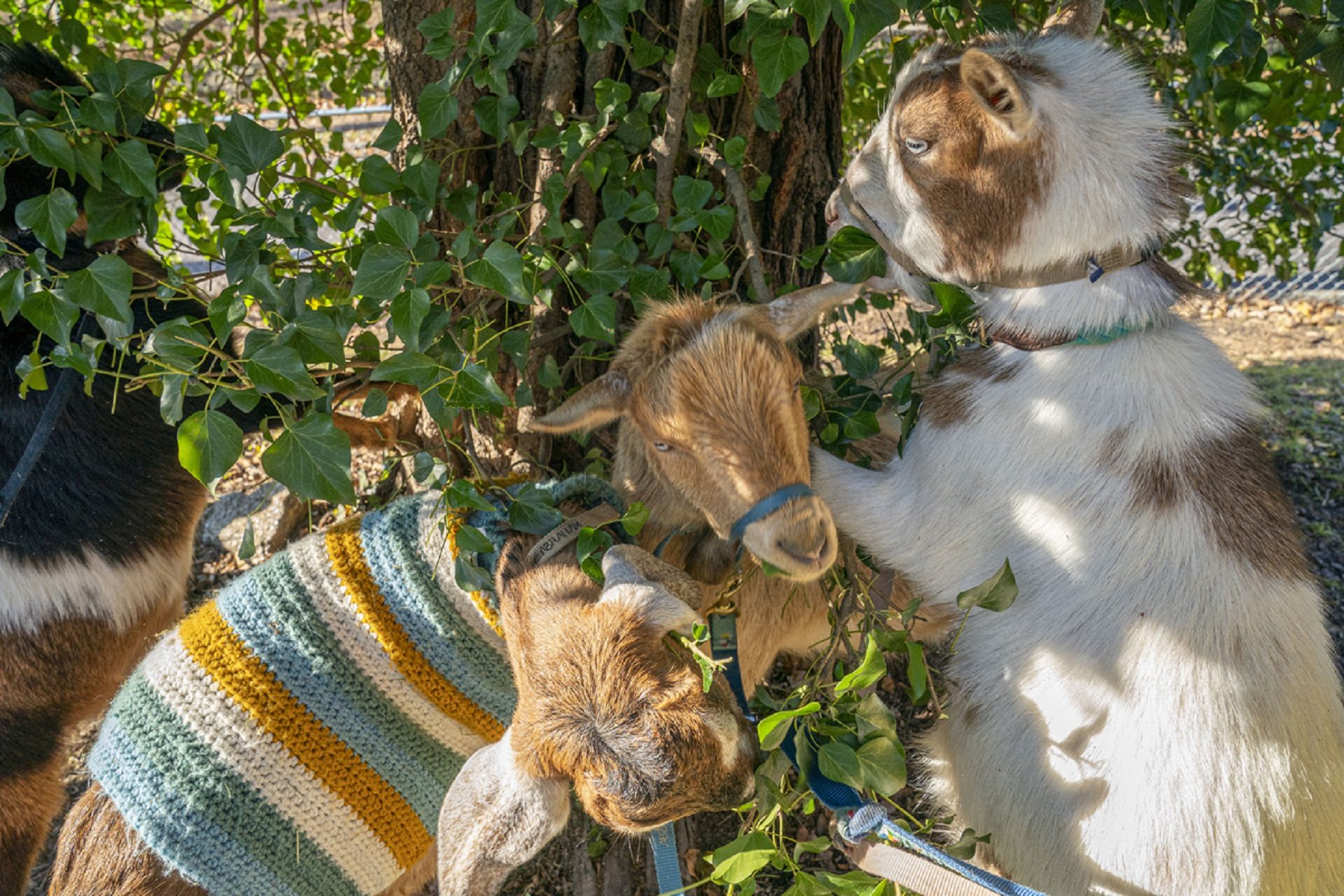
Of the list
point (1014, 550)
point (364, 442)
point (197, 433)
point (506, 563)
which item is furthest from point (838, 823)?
point (364, 442)

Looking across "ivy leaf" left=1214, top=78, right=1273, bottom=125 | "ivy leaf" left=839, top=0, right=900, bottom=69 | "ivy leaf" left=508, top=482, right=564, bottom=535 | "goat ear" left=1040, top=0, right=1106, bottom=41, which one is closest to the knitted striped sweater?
"ivy leaf" left=508, top=482, right=564, bottom=535

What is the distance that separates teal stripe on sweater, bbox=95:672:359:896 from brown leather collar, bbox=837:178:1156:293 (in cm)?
185

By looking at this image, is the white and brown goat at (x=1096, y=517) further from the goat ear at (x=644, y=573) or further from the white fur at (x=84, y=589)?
the white fur at (x=84, y=589)

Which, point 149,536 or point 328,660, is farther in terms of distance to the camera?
point 149,536

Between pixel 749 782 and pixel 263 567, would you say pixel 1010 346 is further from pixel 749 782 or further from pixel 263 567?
pixel 263 567

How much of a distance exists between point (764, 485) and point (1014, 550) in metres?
0.62

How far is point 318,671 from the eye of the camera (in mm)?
2205

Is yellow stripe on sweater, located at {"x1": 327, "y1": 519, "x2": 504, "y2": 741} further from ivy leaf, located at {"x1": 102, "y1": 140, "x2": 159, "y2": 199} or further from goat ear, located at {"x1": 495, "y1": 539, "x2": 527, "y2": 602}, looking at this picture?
ivy leaf, located at {"x1": 102, "y1": 140, "x2": 159, "y2": 199}

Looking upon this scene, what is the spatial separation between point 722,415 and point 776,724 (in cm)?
66

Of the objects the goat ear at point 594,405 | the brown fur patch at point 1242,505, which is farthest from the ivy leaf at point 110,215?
the brown fur patch at point 1242,505

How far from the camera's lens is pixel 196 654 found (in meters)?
2.21

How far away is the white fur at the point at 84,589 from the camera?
2.81 m

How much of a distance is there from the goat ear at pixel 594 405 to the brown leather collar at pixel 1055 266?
67 centimetres

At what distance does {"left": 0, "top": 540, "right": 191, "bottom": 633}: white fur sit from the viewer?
9.21 feet
